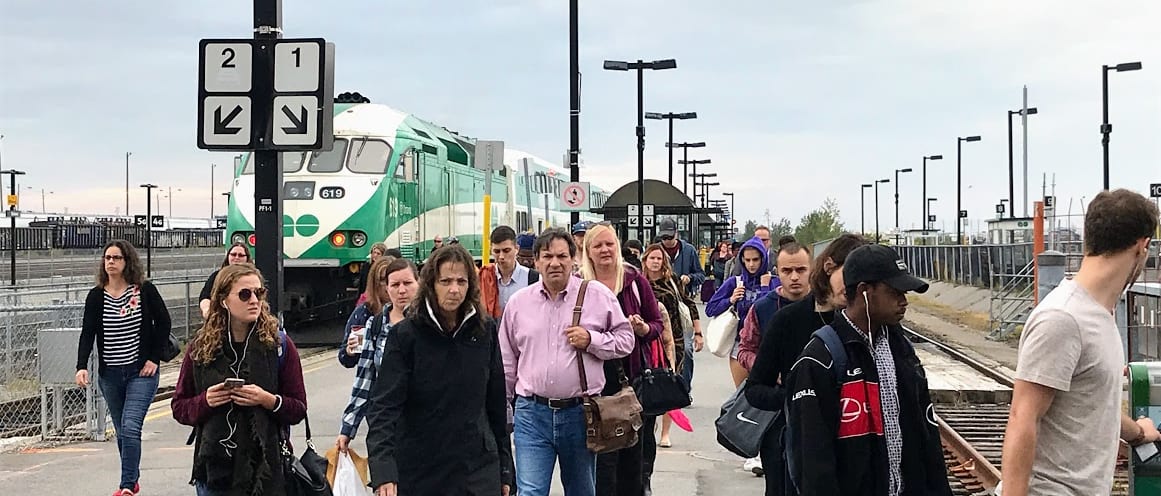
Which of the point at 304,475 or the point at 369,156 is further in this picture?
the point at 369,156

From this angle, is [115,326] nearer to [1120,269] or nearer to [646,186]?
[1120,269]

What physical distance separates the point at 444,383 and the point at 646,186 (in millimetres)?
30150

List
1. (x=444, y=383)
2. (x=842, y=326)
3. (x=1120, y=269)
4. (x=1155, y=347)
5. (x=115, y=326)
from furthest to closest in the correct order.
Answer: (x=1155, y=347)
(x=115, y=326)
(x=444, y=383)
(x=842, y=326)
(x=1120, y=269)

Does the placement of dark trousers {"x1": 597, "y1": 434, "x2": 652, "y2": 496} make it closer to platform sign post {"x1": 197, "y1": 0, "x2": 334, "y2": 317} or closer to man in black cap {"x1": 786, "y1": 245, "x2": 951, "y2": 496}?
platform sign post {"x1": 197, "y1": 0, "x2": 334, "y2": 317}

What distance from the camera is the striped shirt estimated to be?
8594 mm

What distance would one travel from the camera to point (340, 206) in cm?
2122

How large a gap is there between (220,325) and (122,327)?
138 inches

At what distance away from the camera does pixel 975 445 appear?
11.7 metres

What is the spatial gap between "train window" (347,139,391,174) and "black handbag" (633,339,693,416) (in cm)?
1493

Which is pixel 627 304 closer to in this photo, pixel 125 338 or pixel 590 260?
pixel 590 260

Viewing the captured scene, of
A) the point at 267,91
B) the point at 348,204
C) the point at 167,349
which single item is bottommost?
the point at 167,349

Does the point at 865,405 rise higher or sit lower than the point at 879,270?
lower

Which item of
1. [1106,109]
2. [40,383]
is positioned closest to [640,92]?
[1106,109]

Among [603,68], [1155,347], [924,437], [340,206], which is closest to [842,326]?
[924,437]
